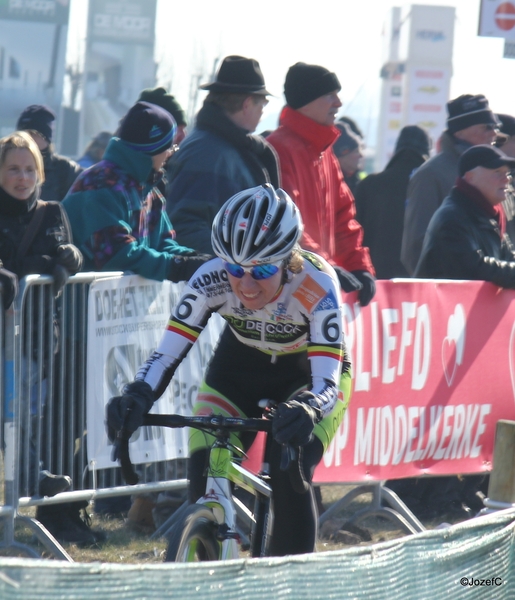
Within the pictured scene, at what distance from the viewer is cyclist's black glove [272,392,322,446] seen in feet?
11.5

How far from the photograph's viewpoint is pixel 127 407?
3768 millimetres

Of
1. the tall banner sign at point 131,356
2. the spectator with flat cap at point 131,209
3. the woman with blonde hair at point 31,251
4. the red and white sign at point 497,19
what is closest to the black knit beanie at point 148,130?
the spectator with flat cap at point 131,209

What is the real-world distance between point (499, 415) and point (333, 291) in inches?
133

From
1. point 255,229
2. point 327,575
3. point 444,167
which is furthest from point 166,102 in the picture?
point 327,575

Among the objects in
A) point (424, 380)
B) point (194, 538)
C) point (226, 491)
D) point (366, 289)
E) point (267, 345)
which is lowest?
point (194, 538)

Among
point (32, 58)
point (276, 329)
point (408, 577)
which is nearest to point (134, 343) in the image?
point (276, 329)

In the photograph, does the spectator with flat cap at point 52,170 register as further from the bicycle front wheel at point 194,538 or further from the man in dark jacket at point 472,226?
the bicycle front wheel at point 194,538

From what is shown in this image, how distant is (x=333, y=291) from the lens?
428cm

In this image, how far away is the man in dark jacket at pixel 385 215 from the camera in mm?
8516

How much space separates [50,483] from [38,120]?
398cm

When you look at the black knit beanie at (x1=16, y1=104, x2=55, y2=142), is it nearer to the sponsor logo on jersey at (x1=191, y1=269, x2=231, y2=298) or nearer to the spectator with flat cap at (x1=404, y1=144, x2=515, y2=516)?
the spectator with flat cap at (x1=404, y1=144, x2=515, y2=516)

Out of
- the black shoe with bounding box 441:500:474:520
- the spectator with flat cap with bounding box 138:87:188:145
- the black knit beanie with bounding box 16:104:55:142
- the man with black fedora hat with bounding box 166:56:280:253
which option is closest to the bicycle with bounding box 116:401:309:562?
the man with black fedora hat with bounding box 166:56:280:253

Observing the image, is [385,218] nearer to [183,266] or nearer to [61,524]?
[183,266]

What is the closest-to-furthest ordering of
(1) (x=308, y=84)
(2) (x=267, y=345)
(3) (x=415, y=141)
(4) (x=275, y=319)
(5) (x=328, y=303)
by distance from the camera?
(5) (x=328, y=303), (4) (x=275, y=319), (2) (x=267, y=345), (1) (x=308, y=84), (3) (x=415, y=141)
